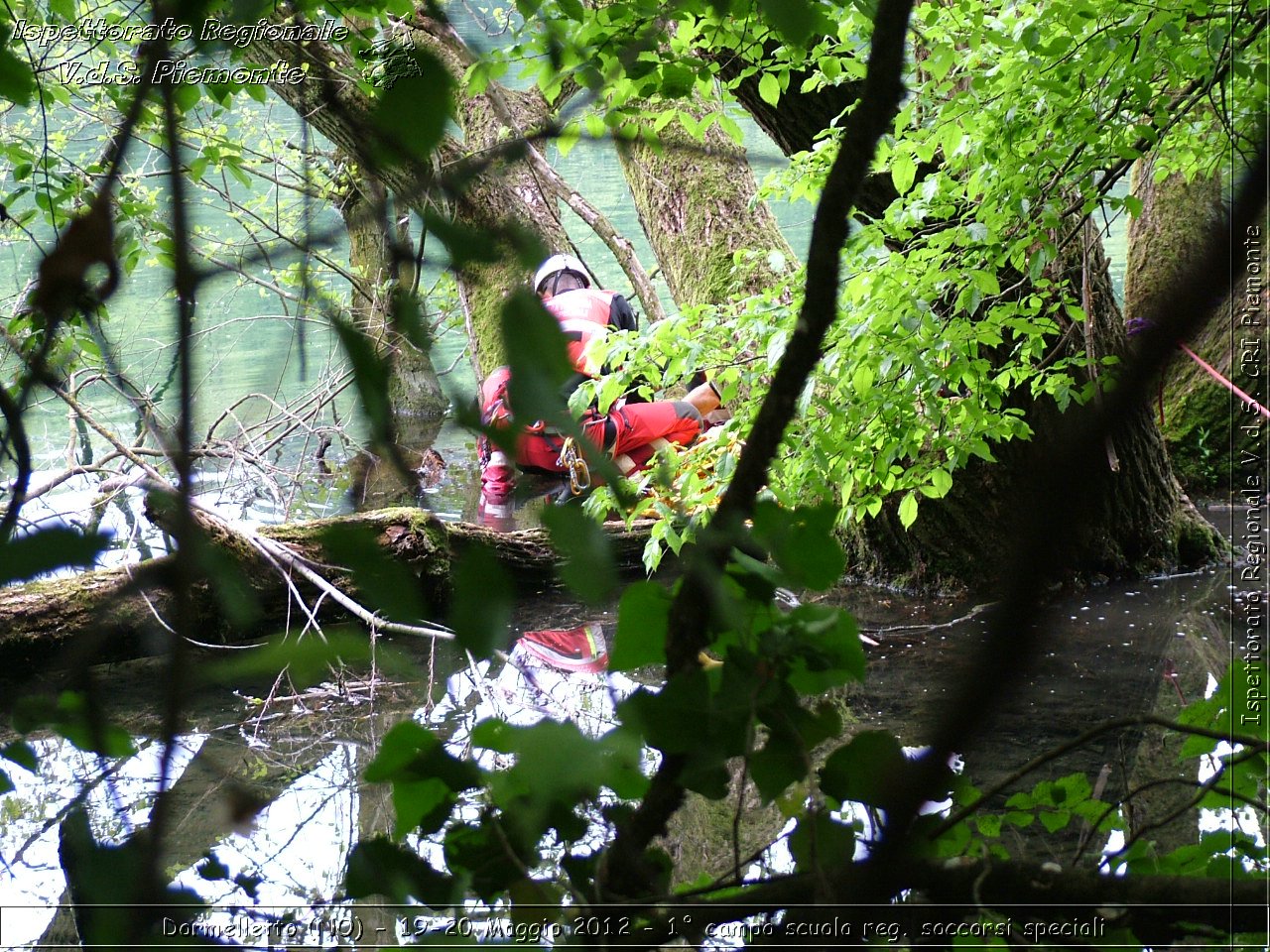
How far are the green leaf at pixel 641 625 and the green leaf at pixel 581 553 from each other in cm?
13

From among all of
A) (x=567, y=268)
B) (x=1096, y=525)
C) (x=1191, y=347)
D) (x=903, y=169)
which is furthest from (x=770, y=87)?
(x=567, y=268)

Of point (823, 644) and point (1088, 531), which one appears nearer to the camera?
point (823, 644)

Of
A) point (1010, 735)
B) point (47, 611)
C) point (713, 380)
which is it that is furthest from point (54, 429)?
point (1010, 735)

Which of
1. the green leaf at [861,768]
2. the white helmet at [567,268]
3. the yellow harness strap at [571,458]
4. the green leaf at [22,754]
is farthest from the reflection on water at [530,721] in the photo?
the white helmet at [567,268]

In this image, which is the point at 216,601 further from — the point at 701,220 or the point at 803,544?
the point at 803,544

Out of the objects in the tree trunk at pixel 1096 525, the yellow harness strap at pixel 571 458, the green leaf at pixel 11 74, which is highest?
the tree trunk at pixel 1096 525

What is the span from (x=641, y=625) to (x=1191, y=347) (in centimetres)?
530

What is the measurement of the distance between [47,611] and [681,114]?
10.1 ft

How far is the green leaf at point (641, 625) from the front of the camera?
0.61 meters

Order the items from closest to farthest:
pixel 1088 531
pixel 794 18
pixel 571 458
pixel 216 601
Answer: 1. pixel 794 18
2. pixel 571 458
3. pixel 216 601
4. pixel 1088 531

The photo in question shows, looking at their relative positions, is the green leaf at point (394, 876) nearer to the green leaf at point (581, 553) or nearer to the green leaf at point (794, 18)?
the green leaf at point (581, 553)

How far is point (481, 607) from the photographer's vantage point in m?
0.52

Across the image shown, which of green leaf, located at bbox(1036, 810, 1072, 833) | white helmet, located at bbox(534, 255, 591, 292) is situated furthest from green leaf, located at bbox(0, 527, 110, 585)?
white helmet, located at bbox(534, 255, 591, 292)

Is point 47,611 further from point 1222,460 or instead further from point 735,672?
point 1222,460
